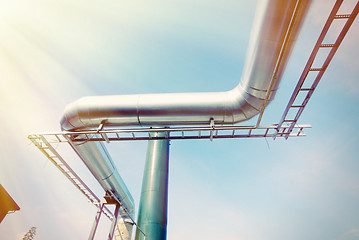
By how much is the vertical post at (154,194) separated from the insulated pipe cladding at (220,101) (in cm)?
436

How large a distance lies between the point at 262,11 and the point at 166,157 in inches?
375

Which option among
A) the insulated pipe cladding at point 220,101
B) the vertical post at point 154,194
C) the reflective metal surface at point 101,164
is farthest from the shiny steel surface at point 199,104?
the vertical post at point 154,194

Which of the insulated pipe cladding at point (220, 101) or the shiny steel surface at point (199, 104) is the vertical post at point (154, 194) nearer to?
the insulated pipe cladding at point (220, 101)

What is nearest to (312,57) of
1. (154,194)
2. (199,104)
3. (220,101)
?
(220,101)

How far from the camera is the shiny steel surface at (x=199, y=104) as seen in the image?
4.78 meters

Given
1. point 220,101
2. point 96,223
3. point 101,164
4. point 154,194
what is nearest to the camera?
point 220,101

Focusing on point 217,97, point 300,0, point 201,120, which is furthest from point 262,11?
point 201,120

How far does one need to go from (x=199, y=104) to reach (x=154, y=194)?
22.1ft

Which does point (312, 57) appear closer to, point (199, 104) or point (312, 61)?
point (312, 61)

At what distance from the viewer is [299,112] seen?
21.0 feet

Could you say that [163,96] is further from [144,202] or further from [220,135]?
[144,202]

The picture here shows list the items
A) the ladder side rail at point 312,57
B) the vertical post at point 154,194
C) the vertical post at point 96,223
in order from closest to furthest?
the ladder side rail at point 312,57 < the vertical post at point 96,223 < the vertical post at point 154,194

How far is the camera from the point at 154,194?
10.6m

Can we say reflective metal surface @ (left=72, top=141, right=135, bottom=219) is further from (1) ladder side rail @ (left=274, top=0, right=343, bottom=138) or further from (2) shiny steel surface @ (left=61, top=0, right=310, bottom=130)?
(1) ladder side rail @ (left=274, top=0, right=343, bottom=138)
